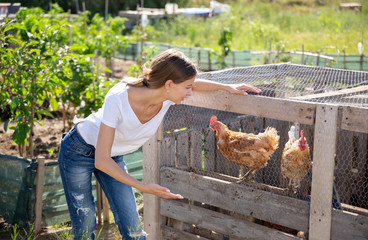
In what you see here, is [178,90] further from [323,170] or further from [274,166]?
[274,166]

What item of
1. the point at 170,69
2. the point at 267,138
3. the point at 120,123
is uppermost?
the point at 170,69

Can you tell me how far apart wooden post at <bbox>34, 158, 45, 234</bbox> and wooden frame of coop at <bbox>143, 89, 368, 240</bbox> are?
1124 mm

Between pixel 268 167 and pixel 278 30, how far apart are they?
529 inches

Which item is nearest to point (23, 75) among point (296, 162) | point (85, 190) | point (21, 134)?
point (21, 134)

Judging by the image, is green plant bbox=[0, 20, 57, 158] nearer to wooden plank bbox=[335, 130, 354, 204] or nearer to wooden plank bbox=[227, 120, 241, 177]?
wooden plank bbox=[227, 120, 241, 177]

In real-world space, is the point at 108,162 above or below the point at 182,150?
above

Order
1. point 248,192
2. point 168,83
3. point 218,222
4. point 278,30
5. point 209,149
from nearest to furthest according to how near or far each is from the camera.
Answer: point 168,83, point 248,192, point 218,222, point 209,149, point 278,30

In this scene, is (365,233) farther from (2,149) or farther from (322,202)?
(2,149)

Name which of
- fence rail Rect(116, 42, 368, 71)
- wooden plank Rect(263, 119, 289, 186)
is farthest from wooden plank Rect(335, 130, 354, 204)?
fence rail Rect(116, 42, 368, 71)

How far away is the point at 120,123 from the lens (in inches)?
87.4

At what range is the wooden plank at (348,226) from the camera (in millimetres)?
2365

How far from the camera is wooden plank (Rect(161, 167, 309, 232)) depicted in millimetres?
2605

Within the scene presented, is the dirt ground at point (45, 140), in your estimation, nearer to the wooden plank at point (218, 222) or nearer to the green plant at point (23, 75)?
the green plant at point (23, 75)

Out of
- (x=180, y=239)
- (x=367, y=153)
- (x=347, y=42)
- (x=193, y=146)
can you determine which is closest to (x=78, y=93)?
(x=193, y=146)
